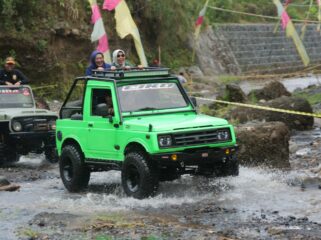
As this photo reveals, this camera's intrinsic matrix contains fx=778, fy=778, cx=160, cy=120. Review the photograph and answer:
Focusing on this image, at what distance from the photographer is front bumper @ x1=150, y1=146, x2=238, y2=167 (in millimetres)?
10477

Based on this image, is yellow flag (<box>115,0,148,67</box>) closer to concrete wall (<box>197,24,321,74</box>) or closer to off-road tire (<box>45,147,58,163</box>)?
off-road tire (<box>45,147,58,163</box>)

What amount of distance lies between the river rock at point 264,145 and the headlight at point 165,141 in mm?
2947

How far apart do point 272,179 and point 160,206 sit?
96.2 inches

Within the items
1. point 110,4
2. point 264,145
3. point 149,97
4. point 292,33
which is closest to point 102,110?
point 149,97

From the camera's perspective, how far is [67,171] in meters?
12.6

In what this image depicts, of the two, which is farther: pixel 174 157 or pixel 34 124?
pixel 34 124

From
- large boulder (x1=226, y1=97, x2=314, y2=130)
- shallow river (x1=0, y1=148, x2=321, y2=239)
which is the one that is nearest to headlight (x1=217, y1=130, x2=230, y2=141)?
shallow river (x1=0, y1=148, x2=321, y2=239)

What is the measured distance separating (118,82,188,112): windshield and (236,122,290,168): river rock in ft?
5.58

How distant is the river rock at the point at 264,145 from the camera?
13.2 meters

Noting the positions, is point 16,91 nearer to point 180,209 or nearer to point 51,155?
point 51,155

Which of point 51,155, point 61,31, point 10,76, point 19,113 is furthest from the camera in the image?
point 61,31

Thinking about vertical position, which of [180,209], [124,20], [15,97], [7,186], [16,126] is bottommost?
[180,209]

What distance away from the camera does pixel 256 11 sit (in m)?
51.7

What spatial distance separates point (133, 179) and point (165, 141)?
862mm
